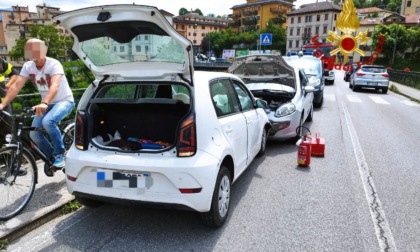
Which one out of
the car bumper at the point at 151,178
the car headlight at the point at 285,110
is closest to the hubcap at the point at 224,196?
the car bumper at the point at 151,178

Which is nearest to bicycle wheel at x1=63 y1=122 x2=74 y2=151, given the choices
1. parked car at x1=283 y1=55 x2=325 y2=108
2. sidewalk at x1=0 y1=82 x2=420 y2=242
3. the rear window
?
sidewalk at x1=0 y1=82 x2=420 y2=242

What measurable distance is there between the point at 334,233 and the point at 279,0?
11330cm

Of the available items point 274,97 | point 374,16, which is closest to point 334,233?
point 274,97

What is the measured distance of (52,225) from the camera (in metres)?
3.45

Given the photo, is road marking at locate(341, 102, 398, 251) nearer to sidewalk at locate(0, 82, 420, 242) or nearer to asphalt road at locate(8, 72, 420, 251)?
asphalt road at locate(8, 72, 420, 251)

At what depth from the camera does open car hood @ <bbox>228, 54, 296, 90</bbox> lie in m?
7.47

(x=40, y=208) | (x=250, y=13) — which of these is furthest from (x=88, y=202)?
(x=250, y=13)

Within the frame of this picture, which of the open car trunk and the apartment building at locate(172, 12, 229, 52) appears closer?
the open car trunk

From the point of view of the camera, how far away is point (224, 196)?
11.2 ft

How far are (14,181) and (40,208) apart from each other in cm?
42

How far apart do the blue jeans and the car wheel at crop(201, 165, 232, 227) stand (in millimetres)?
2098

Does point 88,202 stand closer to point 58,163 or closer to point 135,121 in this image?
point 58,163

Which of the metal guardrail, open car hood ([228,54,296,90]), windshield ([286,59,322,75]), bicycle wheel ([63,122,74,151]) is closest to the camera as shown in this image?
bicycle wheel ([63,122,74,151])

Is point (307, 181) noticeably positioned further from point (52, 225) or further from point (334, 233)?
point (52, 225)
